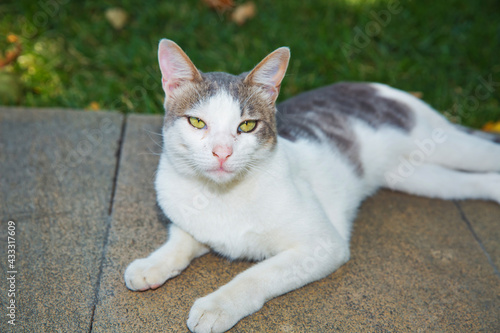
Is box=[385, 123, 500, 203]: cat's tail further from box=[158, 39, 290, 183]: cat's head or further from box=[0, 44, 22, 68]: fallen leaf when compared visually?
box=[0, 44, 22, 68]: fallen leaf

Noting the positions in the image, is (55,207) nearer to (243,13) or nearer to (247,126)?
(247,126)

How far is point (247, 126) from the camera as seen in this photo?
2260mm

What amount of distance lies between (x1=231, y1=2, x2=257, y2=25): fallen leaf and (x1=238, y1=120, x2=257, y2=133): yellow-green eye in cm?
307

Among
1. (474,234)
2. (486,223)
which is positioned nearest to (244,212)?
(474,234)

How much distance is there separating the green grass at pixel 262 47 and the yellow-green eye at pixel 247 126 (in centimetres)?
191

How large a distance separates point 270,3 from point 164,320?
408cm

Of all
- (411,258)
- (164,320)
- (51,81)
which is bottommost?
(51,81)

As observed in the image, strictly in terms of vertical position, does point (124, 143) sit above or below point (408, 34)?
below

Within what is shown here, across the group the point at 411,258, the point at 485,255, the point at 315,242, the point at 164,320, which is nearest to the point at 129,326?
the point at 164,320

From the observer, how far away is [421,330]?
7.42ft

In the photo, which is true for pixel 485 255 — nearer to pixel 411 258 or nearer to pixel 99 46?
pixel 411 258

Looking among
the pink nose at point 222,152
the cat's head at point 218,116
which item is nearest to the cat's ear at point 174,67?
the cat's head at point 218,116

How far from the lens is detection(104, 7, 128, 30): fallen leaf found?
4863 millimetres

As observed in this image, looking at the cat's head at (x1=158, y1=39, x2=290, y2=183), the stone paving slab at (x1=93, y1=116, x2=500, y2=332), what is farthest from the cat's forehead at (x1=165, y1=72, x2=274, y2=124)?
the stone paving slab at (x1=93, y1=116, x2=500, y2=332)
